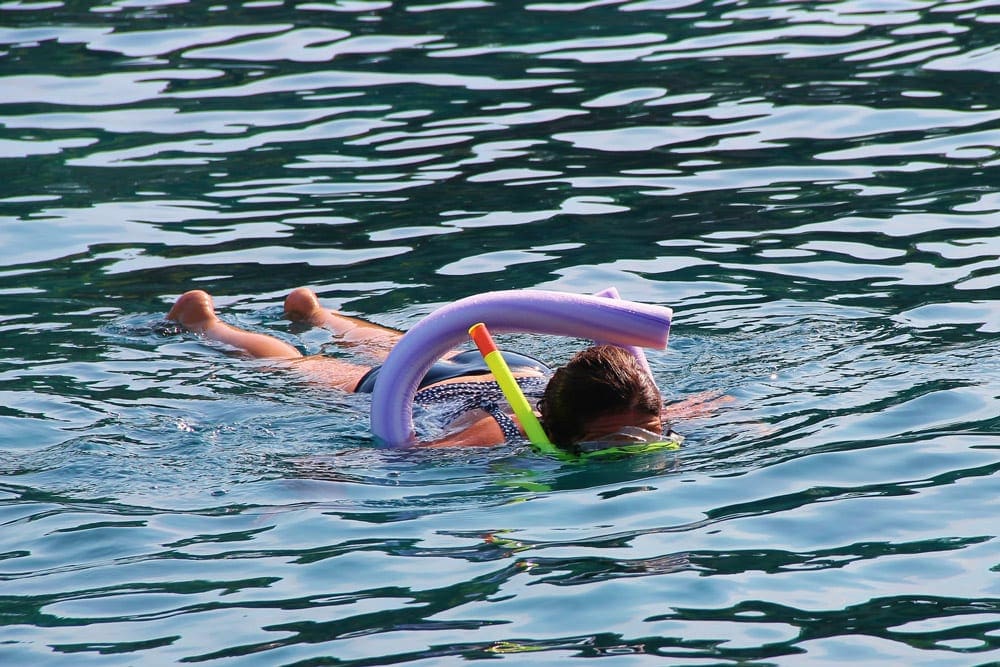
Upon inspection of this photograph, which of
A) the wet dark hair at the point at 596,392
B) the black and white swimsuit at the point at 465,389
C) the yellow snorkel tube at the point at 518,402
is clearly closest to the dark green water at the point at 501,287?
the yellow snorkel tube at the point at 518,402

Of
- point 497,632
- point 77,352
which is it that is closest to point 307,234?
point 77,352

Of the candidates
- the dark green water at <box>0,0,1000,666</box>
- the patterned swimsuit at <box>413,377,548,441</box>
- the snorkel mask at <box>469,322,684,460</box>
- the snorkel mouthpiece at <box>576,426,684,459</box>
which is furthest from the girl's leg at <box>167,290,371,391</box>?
the snorkel mouthpiece at <box>576,426,684,459</box>

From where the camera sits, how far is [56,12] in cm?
1425

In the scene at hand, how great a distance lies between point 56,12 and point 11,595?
10.5 m

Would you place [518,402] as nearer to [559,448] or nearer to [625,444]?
[559,448]

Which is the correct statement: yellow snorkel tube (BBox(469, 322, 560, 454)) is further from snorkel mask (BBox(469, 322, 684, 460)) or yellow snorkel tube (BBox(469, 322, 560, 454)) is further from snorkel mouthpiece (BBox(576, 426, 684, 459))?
snorkel mouthpiece (BBox(576, 426, 684, 459))

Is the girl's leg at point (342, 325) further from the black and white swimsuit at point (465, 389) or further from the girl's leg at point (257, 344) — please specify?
the black and white swimsuit at point (465, 389)

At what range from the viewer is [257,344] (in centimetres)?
775

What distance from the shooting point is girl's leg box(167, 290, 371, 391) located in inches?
295

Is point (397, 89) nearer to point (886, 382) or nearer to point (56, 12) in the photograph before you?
point (56, 12)

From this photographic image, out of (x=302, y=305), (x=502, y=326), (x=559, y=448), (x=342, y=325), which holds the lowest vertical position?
(x=559, y=448)

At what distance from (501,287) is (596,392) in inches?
97.4

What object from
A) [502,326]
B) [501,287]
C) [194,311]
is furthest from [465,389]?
[194,311]

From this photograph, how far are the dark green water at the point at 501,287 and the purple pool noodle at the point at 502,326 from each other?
0.25 metres
